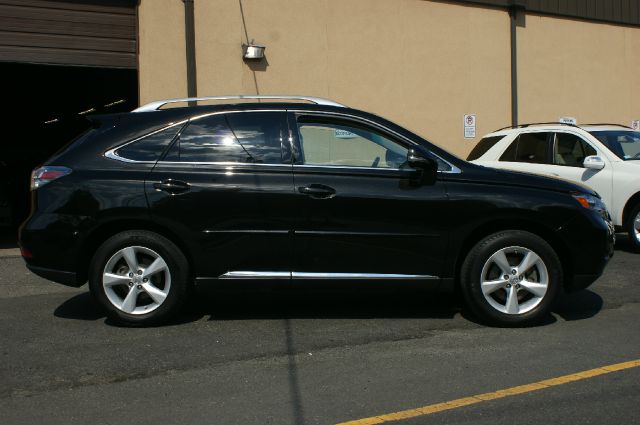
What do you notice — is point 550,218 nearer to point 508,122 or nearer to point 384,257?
point 384,257

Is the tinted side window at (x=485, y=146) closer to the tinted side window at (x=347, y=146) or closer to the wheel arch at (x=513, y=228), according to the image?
the wheel arch at (x=513, y=228)

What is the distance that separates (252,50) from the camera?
11750mm

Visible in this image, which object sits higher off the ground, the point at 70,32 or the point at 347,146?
the point at 70,32

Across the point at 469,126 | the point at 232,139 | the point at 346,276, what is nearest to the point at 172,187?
the point at 232,139

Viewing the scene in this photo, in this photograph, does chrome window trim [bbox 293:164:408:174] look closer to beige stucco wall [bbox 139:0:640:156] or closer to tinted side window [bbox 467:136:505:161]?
tinted side window [bbox 467:136:505:161]

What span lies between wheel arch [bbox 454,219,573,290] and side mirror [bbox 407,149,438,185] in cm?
59

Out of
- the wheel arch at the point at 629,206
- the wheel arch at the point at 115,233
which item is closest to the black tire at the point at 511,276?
the wheel arch at the point at 115,233

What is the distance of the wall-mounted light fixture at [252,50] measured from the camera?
11.8 metres

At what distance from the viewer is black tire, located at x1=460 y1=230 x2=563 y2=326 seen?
18.8ft

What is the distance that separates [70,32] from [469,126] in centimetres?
781

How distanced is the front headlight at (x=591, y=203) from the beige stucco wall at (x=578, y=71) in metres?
9.22

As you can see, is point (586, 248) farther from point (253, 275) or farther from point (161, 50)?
point (161, 50)

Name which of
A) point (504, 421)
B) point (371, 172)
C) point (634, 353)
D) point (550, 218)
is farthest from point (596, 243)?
point (504, 421)

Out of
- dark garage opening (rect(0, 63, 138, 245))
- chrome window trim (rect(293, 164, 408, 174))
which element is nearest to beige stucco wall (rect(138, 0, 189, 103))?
dark garage opening (rect(0, 63, 138, 245))
